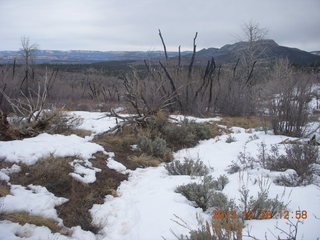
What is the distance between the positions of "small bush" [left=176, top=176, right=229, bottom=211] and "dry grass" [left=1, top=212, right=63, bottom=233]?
1.75 metres

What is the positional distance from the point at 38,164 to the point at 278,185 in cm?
393

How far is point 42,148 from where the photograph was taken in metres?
4.06

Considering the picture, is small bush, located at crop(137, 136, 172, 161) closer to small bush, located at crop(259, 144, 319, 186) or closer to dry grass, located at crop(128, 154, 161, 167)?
dry grass, located at crop(128, 154, 161, 167)

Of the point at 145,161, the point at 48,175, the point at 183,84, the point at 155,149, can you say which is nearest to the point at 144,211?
the point at 48,175

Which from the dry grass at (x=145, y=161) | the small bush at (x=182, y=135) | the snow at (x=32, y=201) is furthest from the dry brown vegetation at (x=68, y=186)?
the small bush at (x=182, y=135)

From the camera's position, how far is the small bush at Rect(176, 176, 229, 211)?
9.02ft

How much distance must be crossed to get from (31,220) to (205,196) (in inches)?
86.8

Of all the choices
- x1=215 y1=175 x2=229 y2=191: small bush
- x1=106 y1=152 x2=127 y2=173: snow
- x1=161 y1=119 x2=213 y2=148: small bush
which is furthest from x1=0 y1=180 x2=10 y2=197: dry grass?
x1=161 y1=119 x2=213 y2=148: small bush

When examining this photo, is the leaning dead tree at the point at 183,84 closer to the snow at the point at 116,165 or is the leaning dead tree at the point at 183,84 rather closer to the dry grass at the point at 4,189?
the snow at the point at 116,165

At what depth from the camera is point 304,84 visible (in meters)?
6.26

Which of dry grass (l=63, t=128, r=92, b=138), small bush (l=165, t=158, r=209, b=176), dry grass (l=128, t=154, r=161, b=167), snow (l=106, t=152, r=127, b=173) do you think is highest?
dry grass (l=63, t=128, r=92, b=138)

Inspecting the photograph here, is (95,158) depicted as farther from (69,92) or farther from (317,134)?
(69,92)

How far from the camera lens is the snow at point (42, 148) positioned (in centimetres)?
364

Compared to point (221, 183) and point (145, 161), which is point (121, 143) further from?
point (221, 183)
